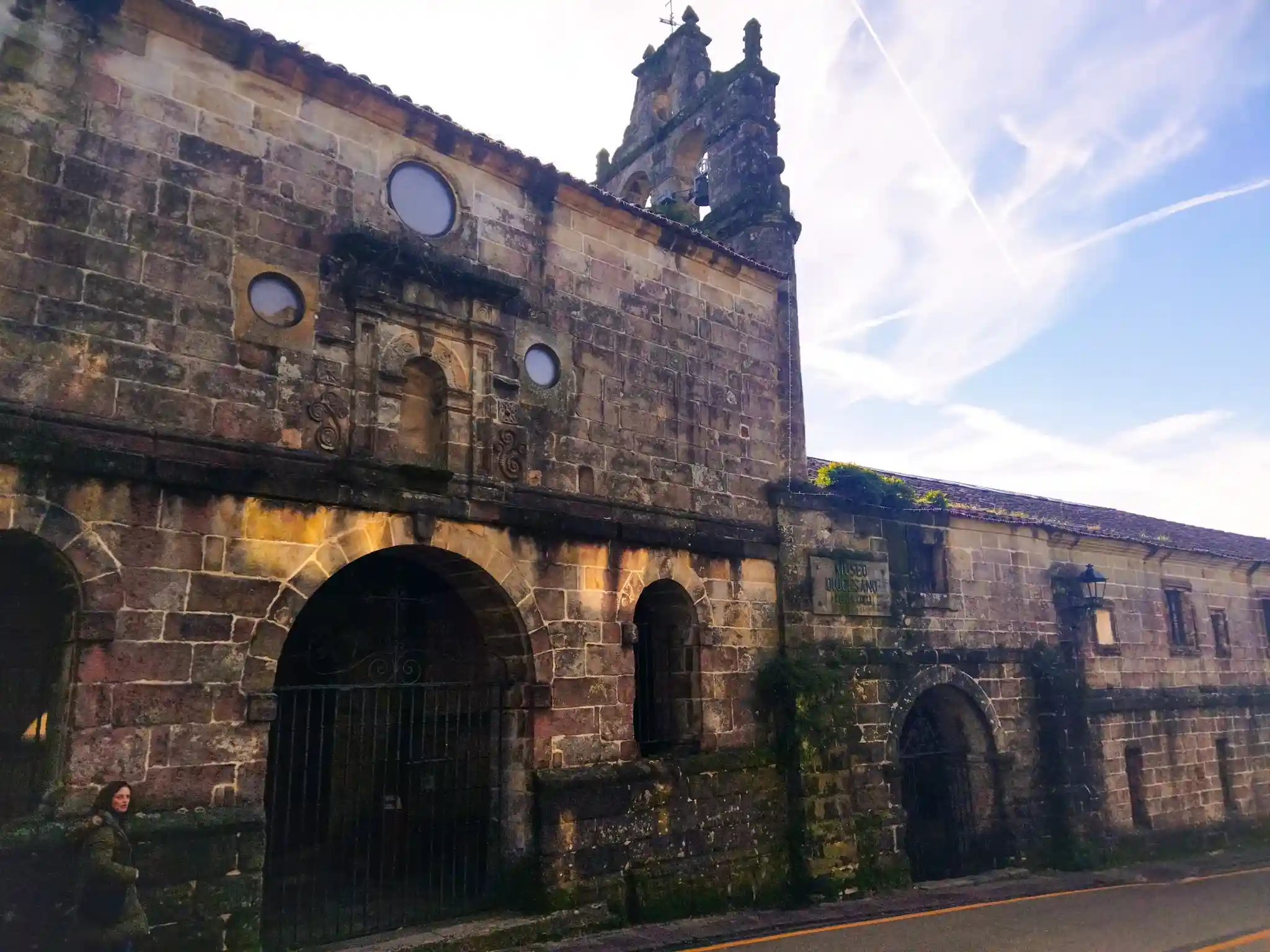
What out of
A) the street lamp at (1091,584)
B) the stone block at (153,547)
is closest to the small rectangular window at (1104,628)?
the street lamp at (1091,584)

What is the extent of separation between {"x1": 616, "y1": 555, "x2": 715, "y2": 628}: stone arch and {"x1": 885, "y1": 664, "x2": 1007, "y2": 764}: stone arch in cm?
319

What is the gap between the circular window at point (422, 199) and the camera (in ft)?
28.0

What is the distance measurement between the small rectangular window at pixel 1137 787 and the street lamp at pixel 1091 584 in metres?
2.45

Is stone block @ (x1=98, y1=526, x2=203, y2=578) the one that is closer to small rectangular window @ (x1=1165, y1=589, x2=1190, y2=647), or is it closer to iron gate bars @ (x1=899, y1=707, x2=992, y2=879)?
iron gate bars @ (x1=899, y1=707, x2=992, y2=879)

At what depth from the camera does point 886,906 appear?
10.1 metres

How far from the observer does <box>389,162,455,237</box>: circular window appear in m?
8.53

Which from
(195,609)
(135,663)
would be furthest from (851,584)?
(135,663)

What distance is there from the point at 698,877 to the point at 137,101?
28.2 feet

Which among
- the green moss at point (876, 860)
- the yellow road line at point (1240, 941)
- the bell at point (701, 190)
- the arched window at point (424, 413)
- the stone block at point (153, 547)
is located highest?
the bell at point (701, 190)

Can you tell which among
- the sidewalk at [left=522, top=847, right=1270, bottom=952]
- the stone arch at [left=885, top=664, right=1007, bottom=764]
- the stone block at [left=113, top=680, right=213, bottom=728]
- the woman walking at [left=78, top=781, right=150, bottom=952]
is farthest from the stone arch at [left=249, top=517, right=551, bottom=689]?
the stone arch at [left=885, top=664, right=1007, bottom=764]

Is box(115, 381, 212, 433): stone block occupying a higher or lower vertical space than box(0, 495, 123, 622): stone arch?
higher

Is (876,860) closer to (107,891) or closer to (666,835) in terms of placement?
(666,835)

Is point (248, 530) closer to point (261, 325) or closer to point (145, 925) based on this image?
point (261, 325)

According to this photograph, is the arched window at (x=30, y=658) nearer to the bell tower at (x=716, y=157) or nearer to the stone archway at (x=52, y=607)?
the stone archway at (x=52, y=607)
